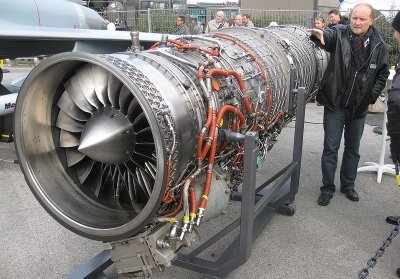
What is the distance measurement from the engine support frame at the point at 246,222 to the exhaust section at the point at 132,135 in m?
0.16

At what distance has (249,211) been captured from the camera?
234 centimetres

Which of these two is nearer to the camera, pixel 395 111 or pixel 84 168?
pixel 84 168

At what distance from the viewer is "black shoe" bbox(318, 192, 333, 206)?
4.10 meters

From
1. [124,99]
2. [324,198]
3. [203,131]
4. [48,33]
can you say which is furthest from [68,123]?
[48,33]

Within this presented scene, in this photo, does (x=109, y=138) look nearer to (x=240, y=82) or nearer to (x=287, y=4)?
Answer: (x=240, y=82)

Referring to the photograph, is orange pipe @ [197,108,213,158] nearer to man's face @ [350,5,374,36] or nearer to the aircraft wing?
man's face @ [350,5,374,36]

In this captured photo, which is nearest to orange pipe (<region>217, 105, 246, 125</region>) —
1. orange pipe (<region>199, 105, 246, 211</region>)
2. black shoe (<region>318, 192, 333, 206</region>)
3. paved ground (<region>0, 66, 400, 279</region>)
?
orange pipe (<region>199, 105, 246, 211</region>)

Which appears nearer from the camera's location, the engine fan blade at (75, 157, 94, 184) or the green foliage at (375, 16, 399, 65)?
the engine fan blade at (75, 157, 94, 184)

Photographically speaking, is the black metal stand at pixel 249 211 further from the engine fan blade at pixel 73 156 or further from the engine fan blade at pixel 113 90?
the engine fan blade at pixel 73 156

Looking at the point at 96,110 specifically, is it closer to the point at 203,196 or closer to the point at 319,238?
the point at 203,196

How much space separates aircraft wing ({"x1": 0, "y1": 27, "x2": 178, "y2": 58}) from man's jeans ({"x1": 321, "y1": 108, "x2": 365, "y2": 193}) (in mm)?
4027

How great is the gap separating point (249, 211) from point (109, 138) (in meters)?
0.95

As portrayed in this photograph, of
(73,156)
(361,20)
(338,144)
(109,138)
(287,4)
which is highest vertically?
(287,4)

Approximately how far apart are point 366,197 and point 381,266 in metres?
1.36
